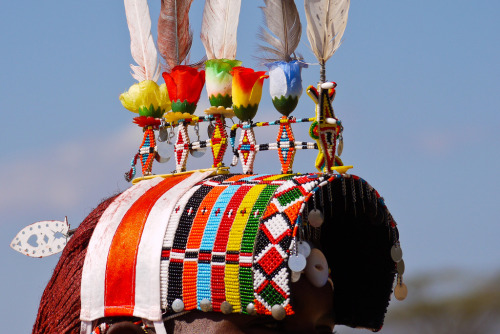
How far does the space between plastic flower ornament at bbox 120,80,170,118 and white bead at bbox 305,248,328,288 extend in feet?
4.44

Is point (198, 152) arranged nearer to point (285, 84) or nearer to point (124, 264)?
point (285, 84)

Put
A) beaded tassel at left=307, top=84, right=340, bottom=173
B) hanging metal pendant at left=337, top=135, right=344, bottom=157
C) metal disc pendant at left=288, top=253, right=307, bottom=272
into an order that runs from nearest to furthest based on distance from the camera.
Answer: metal disc pendant at left=288, top=253, right=307, bottom=272, beaded tassel at left=307, top=84, right=340, bottom=173, hanging metal pendant at left=337, top=135, right=344, bottom=157

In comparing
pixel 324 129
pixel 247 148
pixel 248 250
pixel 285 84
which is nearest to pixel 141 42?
pixel 247 148

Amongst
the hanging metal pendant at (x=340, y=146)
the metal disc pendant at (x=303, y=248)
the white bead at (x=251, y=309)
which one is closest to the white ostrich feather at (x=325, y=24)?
the hanging metal pendant at (x=340, y=146)

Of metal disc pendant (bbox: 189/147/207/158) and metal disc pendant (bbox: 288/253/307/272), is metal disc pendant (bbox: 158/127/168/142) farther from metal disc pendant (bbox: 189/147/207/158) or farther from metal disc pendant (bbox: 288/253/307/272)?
metal disc pendant (bbox: 288/253/307/272)

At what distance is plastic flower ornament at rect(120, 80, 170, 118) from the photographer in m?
5.35

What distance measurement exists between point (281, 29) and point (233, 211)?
1101 millimetres

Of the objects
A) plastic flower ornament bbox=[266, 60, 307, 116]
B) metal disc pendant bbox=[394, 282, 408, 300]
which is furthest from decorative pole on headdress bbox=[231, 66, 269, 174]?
metal disc pendant bbox=[394, 282, 408, 300]

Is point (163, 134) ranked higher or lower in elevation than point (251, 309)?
higher

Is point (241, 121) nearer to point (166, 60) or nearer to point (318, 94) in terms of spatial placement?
point (318, 94)

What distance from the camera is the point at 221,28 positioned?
529 cm

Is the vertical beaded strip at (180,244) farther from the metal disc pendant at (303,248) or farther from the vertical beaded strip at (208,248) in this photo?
the metal disc pendant at (303,248)

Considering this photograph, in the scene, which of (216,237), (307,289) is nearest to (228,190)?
(216,237)

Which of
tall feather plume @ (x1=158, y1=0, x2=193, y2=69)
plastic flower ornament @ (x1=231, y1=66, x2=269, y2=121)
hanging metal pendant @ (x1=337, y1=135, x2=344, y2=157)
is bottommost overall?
hanging metal pendant @ (x1=337, y1=135, x2=344, y2=157)
